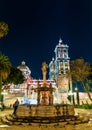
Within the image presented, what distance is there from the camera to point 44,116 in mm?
18547

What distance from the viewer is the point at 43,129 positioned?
1419 cm

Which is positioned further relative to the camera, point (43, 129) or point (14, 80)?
point (14, 80)

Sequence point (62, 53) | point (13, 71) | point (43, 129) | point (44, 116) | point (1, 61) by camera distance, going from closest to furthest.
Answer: point (43, 129) < point (44, 116) < point (1, 61) < point (13, 71) < point (62, 53)

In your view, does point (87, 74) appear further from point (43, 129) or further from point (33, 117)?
point (43, 129)

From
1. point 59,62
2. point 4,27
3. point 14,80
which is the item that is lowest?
point 14,80

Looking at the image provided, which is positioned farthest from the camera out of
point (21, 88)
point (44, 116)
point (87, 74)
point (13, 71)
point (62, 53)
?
point (62, 53)

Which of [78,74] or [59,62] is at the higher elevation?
[59,62]

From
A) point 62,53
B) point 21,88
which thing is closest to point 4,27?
point 21,88

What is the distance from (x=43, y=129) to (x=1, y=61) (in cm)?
1670

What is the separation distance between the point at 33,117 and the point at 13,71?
1061 inches

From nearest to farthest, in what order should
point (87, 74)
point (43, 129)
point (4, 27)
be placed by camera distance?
point (43, 129)
point (4, 27)
point (87, 74)

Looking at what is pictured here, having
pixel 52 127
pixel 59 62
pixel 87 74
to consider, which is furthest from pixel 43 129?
pixel 59 62

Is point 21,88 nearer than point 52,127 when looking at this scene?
No

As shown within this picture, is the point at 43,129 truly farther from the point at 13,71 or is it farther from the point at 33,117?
the point at 13,71
